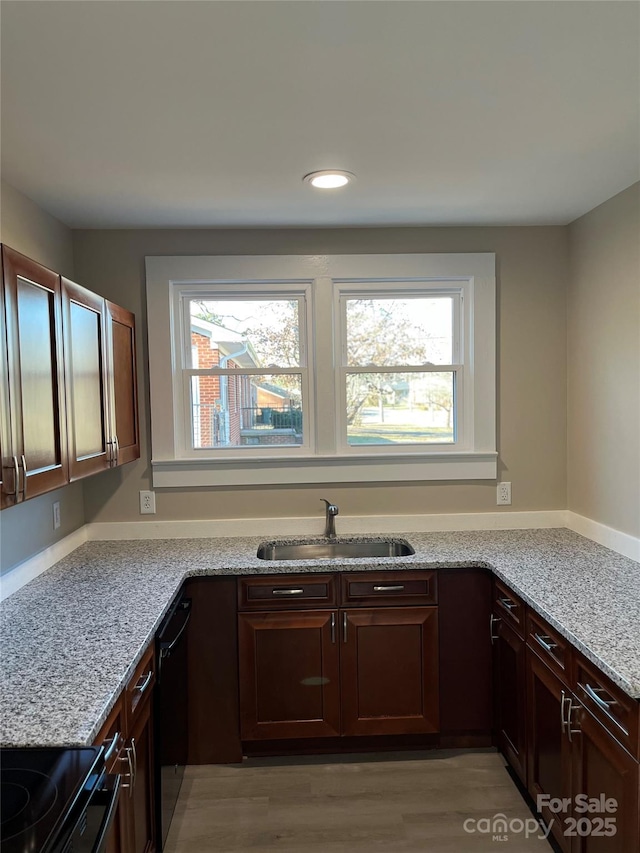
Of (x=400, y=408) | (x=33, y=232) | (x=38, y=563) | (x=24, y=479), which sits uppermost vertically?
(x=33, y=232)

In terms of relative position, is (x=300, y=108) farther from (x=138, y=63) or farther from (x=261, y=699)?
(x=261, y=699)

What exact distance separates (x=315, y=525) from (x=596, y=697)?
62.5 inches

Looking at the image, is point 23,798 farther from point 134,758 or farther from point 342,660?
point 342,660

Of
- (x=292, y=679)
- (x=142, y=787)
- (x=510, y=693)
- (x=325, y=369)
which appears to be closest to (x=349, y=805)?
(x=292, y=679)

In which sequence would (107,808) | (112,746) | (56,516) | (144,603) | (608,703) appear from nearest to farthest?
(107,808) < (112,746) < (608,703) < (144,603) < (56,516)

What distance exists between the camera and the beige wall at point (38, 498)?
2.10 meters

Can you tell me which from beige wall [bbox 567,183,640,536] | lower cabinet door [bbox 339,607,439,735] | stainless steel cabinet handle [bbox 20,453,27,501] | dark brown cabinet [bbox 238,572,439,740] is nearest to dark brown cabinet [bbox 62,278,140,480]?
stainless steel cabinet handle [bbox 20,453,27,501]

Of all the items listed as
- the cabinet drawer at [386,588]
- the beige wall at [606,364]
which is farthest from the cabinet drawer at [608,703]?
the beige wall at [606,364]

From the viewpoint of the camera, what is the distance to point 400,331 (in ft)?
9.80

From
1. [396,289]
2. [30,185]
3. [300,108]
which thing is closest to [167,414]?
[30,185]

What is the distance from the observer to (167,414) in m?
2.86

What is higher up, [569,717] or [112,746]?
[112,746]

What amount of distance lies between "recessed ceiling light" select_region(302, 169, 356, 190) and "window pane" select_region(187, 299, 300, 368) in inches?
31.9

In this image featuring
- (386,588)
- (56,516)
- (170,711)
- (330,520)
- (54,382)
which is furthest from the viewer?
(330,520)
